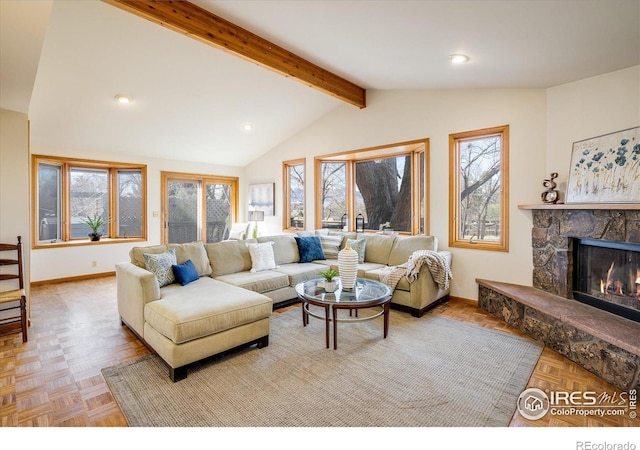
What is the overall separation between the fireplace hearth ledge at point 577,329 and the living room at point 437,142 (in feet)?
1.57

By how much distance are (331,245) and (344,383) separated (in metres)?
2.80

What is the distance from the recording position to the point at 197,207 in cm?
691

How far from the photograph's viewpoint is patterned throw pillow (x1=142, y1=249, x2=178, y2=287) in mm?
3113

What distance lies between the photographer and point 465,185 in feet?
14.1

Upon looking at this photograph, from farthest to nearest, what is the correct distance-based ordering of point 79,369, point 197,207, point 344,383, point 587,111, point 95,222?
point 197,207, point 95,222, point 587,111, point 79,369, point 344,383

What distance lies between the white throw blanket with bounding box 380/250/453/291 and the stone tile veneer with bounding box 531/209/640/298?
0.97 m

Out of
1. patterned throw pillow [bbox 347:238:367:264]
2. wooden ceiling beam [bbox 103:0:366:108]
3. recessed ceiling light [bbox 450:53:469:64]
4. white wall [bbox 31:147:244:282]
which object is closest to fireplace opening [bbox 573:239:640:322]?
recessed ceiling light [bbox 450:53:469:64]

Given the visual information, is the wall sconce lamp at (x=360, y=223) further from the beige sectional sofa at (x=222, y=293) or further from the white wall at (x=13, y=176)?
the white wall at (x=13, y=176)

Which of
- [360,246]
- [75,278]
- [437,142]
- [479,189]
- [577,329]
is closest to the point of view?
[577,329]

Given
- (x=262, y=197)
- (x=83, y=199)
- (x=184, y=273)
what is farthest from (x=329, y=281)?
(x=83, y=199)

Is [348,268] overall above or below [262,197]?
below

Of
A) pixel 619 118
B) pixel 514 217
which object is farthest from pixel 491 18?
pixel 514 217

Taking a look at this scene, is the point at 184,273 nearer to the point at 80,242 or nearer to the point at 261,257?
the point at 261,257

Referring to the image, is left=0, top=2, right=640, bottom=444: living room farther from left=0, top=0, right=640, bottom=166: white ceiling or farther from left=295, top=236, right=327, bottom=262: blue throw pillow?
left=295, top=236, right=327, bottom=262: blue throw pillow
